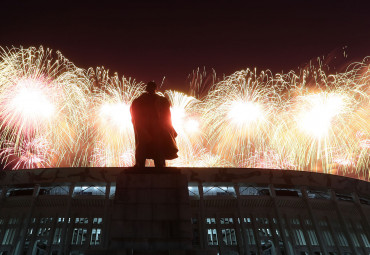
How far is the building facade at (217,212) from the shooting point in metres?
22.0

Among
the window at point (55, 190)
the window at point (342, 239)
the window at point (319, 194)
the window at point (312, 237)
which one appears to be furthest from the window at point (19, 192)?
the window at point (342, 239)

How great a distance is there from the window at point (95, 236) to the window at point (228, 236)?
31.4ft

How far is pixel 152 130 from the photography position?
10.2 m

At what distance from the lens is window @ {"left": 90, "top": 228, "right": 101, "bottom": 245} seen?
2200 cm

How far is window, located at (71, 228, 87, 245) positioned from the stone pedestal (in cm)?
1544

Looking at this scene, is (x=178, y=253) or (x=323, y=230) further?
(x=323, y=230)

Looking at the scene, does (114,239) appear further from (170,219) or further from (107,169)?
(107,169)

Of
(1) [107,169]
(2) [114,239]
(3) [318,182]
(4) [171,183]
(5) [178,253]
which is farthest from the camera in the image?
(3) [318,182]

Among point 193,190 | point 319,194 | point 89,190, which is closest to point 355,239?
point 319,194

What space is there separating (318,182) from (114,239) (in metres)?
22.5

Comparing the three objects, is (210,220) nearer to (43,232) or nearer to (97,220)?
(97,220)

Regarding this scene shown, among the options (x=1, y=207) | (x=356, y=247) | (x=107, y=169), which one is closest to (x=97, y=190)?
(x=107, y=169)

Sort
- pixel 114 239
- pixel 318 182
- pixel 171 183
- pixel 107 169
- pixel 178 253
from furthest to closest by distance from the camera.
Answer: pixel 318 182, pixel 107 169, pixel 171 183, pixel 114 239, pixel 178 253

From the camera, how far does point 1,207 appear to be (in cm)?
2419
